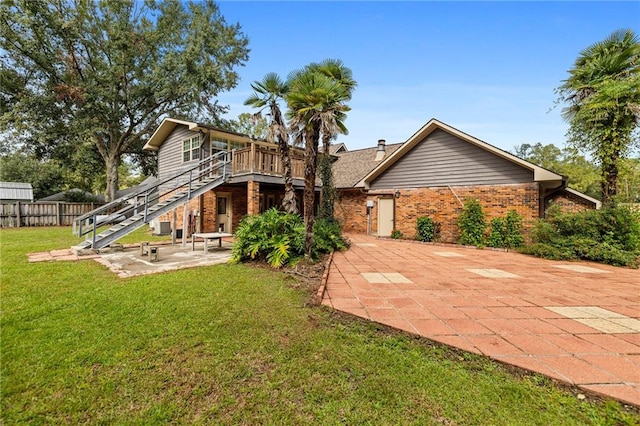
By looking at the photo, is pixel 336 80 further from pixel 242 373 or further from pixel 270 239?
pixel 242 373

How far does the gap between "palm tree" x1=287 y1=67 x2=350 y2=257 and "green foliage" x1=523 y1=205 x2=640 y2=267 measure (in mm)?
7207

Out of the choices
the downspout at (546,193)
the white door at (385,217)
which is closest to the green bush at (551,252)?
the downspout at (546,193)

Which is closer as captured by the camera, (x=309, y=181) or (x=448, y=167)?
(x=309, y=181)

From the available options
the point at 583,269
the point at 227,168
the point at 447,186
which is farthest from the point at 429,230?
the point at 227,168

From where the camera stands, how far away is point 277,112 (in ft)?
26.9

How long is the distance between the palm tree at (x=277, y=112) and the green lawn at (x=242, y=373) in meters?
4.42

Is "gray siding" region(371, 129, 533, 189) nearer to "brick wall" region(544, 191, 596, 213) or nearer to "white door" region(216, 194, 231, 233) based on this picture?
"brick wall" region(544, 191, 596, 213)

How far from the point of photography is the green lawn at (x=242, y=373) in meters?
2.03

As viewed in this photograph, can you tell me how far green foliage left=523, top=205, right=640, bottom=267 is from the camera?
7482 millimetres

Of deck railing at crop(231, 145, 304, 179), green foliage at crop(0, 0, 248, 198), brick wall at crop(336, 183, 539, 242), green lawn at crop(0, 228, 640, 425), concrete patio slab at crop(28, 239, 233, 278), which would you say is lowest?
green lawn at crop(0, 228, 640, 425)

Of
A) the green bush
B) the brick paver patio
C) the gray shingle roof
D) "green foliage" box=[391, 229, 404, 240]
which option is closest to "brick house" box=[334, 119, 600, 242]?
"green foliage" box=[391, 229, 404, 240]

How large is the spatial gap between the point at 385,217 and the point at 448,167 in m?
3.74

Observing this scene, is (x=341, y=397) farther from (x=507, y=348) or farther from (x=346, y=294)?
(x=346, y=294)

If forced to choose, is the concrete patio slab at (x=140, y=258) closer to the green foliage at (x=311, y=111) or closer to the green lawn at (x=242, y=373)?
the green lawn at (x=242, y=373)
